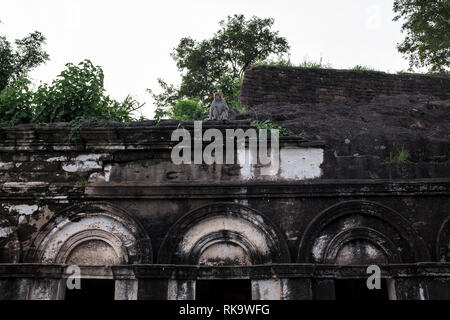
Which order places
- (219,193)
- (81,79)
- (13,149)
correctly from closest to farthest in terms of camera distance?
1. (219,193)
2. (13,149)
3. (81,79)

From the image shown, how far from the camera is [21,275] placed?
17.6 ft

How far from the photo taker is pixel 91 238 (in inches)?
225

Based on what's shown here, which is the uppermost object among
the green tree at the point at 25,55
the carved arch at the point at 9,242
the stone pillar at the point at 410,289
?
the green tree at the point at 25,55

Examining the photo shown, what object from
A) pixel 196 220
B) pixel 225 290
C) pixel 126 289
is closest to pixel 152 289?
pixel 126 289

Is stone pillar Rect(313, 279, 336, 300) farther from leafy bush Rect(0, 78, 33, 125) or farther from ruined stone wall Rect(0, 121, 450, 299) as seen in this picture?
leafy bush Rect(0, 78, 33, 125)

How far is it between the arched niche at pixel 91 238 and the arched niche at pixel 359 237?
7.28 feet

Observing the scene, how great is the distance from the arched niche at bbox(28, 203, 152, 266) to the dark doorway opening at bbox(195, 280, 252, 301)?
3.18m

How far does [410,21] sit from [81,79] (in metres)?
12.6

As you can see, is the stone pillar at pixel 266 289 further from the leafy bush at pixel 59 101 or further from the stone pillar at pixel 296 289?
the leafy bush at pixel 59 101

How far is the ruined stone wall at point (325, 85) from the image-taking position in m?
8.37

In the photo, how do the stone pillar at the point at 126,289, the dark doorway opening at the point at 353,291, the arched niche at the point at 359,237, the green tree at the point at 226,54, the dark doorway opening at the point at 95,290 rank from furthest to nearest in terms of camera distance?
1. the green tree at the point at 226,54
2. the dark doorway opening at the point at 353,291
3. the dark doorway opening at the point at 95,290
4. the arched niche at the point at 359,237
5. the stone pillar at the point at 126,289

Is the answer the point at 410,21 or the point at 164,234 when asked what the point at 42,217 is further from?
the point at 410,21

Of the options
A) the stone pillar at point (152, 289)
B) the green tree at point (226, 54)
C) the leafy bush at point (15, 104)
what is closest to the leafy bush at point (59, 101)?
the leafy bush at point (15, 104)
